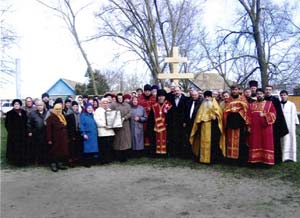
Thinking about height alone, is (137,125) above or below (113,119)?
below

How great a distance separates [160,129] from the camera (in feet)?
31.0

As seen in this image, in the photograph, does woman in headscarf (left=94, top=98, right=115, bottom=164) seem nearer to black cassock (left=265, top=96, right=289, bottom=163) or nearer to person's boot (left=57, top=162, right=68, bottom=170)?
person's boot (left=57, top=162, right=68, bottom=170)

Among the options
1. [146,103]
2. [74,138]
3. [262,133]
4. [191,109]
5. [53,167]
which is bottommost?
[53,167]

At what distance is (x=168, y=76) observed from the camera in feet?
36.9

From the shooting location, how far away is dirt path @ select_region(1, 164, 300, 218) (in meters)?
5.31

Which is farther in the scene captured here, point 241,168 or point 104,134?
point 104,134

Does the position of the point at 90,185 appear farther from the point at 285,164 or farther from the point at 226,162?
the point at 285,164

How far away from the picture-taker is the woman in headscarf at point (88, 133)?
8.80 metres

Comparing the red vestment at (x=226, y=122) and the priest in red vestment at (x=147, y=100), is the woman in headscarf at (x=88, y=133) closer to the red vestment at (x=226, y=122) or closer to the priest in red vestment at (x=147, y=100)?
the priest in red vestment at (x=147, y=100)

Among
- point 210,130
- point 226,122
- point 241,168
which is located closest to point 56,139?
point 210,130

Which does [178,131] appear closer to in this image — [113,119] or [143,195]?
[113,119]

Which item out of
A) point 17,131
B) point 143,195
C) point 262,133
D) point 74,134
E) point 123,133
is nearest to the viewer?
point 143,195

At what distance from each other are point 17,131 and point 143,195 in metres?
4.13

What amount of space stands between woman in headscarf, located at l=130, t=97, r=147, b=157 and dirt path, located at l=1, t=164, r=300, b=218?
126 cm
